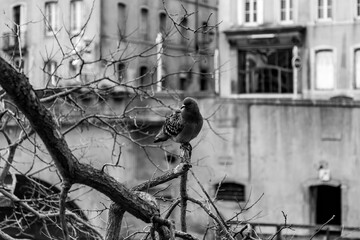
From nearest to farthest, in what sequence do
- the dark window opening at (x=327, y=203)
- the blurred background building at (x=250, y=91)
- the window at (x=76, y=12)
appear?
the blurred background building at (x=250, y=91), the dark window opening at (x=327, y=203), the window at (x=76, y=12)

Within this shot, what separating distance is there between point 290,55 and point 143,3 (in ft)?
21.8

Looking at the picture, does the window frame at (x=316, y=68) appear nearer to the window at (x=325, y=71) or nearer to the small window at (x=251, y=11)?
the window at (x=325, y=71)

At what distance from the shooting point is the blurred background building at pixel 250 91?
25.3 metres

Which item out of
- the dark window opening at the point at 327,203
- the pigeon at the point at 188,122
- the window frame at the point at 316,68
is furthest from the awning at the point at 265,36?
the pigeon at the point at 188,122

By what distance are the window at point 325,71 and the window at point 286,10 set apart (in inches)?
74.5

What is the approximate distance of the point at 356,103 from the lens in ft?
83.6

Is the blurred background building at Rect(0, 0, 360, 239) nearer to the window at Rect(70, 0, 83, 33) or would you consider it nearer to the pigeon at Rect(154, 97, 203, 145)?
the window at Rect(70, 0, 83, 33)

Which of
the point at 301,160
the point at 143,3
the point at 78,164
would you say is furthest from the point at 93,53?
the point at 78,164

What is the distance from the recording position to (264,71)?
33.9 meters

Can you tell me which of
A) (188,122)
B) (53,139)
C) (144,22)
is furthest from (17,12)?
(53,139)

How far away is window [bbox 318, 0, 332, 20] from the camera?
107ft

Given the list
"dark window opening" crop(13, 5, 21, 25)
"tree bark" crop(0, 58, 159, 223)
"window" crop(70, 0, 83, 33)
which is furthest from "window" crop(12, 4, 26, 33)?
"tree bark" crop(0, 58, 159, 223)

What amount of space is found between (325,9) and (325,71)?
7.41 ft

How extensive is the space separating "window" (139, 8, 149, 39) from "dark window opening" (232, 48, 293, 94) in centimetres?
432
